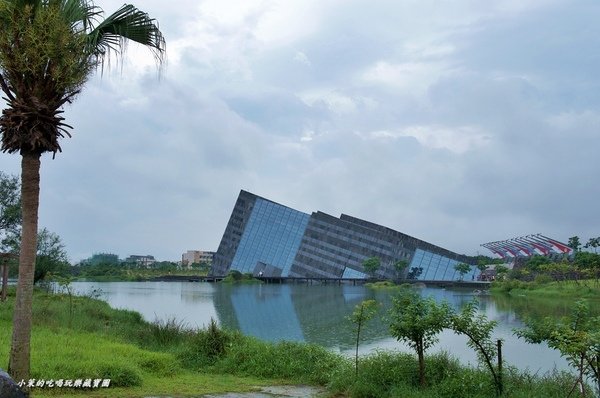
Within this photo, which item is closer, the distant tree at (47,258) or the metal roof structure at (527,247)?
the distant tree at (47,258)

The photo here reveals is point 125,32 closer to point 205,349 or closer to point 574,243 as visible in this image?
point 205,349

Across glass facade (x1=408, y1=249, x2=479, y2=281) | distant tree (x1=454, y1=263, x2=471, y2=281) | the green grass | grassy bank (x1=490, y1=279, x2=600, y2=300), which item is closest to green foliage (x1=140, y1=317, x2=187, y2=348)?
the green grass

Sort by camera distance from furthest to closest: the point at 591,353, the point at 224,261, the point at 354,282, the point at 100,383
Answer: the point at 224,261 → the point at 354,282 → the point at 100,383 → the point at 591,353

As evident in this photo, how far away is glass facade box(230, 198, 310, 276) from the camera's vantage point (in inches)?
3824

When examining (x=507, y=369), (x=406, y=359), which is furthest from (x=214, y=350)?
(x=507, y=369)

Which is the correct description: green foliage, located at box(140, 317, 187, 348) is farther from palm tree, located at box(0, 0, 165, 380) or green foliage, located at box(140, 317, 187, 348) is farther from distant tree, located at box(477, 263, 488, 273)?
distant tree, located at box(477, 263, 488, 273)

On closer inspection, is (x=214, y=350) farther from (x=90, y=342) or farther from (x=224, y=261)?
(x=224, y=261)

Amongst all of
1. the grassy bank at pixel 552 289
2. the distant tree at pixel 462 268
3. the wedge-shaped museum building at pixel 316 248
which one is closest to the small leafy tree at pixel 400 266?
the wedge-shaped museum building at pixel 316 248

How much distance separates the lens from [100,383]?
8.15 m

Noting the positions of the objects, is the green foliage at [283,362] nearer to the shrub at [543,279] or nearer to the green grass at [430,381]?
the green grass at [430,381]

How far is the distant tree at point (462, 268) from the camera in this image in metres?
89.1

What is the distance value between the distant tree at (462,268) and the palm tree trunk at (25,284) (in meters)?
86.8

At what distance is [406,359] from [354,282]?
271 ft

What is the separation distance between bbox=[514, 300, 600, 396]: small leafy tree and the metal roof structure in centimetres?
9341
